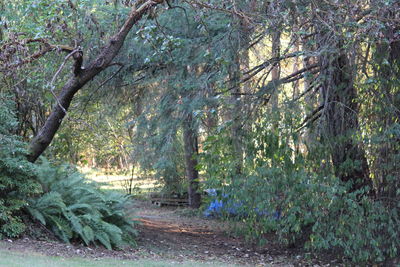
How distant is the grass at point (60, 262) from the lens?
7.53 meters

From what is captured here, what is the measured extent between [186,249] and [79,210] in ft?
9.30

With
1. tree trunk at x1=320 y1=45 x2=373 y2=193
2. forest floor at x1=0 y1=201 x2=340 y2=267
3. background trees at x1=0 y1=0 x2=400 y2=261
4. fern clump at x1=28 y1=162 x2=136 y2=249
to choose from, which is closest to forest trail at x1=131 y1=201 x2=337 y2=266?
forest floor at x1=0 y1=201 x2=340 y2=267

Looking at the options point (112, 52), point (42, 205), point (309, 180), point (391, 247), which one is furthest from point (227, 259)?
point (112, 52)

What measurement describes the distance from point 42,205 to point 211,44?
5001mm

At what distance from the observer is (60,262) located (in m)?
8.20

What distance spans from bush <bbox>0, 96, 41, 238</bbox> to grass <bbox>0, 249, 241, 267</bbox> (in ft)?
4.20

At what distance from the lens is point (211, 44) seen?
11250 millimetres

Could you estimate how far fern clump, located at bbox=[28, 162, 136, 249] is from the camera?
412 inches

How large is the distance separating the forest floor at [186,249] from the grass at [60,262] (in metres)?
0.41

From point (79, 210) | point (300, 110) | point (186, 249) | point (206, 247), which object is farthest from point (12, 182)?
point (300, 110)

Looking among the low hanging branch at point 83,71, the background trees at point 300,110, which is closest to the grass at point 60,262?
the background trees at point 300,110

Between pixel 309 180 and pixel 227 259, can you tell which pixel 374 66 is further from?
pixel 227 259

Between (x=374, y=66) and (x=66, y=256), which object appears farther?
(x=374, y=66)

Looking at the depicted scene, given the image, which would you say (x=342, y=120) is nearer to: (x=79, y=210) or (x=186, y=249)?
(x=186, y=249)
